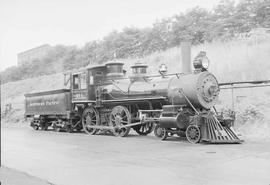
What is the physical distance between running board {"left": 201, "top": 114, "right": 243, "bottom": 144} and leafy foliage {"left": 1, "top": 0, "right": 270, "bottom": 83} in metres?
6.94

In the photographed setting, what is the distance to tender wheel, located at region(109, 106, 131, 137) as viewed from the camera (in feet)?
42.1

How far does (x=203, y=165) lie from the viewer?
21.5 ft

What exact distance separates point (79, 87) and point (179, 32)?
13857 mm

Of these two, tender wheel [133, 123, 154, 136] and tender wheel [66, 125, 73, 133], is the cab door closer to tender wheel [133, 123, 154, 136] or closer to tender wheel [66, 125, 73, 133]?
tender wheel [66, 125, 73, 133]

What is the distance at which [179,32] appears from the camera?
2692 cm

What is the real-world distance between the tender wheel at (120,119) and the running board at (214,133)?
330 cm

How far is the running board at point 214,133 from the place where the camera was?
983 centimetres

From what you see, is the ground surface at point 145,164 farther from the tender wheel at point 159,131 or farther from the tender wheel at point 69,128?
the tender wheel at point 69,128

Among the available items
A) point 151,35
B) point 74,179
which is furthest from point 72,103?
point 151,35

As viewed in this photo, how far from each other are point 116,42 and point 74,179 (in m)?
29.1

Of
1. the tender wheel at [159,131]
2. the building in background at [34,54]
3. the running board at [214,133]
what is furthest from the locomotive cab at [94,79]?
the building in background at [34,54]

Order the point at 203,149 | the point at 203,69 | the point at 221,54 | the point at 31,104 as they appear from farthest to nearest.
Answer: the point at 221,54 → the point at 31,104 → the point at 203,69 → the point at 203,149

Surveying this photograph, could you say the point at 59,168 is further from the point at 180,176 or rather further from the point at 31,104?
the point at 31,104

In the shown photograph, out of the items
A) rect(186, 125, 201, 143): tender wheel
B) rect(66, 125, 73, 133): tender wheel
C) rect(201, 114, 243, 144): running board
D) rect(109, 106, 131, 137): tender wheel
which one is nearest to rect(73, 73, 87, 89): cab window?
rect(66, 125, 73, 133): tender wheel
